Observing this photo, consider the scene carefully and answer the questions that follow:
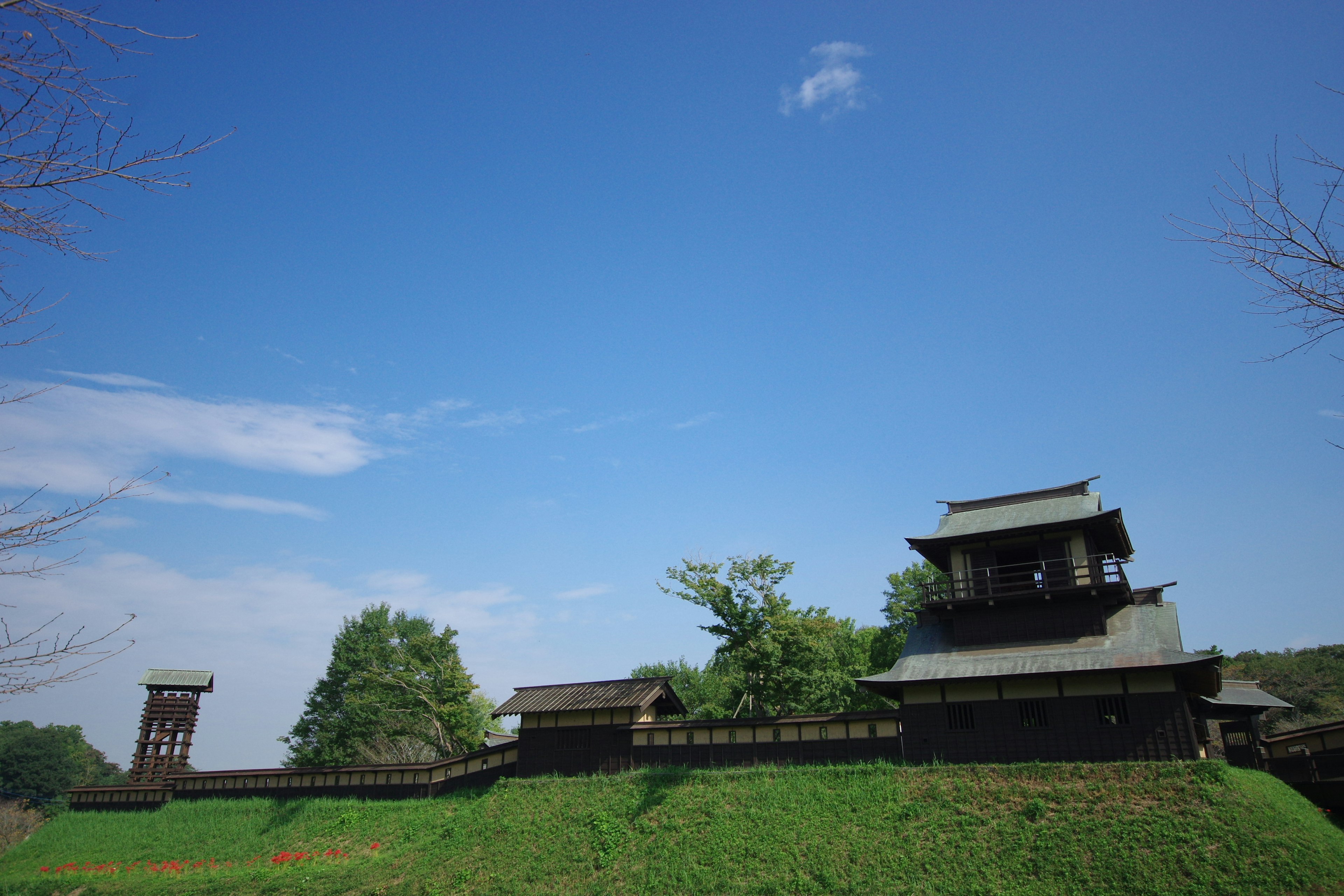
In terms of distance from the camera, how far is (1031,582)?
2636cm

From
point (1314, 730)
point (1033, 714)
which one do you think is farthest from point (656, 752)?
point (1314, 730)

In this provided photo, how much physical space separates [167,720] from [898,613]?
4418 cm

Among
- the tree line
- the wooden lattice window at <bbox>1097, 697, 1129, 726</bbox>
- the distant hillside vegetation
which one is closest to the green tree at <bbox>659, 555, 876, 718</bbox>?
the tree line

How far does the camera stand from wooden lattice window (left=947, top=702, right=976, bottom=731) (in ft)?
78.6

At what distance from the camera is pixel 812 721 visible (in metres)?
26.1

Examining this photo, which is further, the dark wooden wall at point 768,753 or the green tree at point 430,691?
the green tree at point 430,691

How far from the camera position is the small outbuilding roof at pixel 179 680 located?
44125 millimetres

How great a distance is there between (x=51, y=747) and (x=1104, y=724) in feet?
290

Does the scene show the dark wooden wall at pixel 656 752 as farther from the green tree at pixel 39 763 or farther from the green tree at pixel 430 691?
the green tree at pixel 39 763

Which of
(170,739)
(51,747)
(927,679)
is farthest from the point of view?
(51,747)

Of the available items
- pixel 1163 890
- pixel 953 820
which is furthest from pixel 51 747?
pixel 1163 890

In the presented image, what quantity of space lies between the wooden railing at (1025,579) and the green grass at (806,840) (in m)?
6.25

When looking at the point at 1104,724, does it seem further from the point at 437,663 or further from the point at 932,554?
the point at 437,663

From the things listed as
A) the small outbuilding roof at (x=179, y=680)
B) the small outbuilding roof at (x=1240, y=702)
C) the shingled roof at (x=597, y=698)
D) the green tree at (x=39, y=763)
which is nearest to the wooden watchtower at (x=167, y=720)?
the small outbuilding roof at (x=179, y=680)
